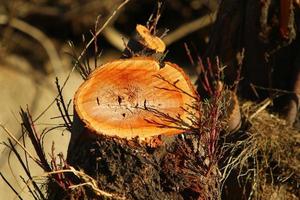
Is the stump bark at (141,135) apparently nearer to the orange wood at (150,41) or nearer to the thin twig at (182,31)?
the orange wood at (150,41)

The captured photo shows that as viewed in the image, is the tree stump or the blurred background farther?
the blurred background

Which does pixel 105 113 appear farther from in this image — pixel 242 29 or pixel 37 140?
pixel 242 29

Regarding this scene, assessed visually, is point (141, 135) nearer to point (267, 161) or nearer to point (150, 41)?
point (150, 41)

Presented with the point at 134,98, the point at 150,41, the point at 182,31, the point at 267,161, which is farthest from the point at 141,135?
the point at 182,31

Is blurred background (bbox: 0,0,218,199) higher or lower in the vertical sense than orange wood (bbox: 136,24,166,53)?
lower

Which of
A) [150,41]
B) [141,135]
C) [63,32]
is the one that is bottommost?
[63,32]

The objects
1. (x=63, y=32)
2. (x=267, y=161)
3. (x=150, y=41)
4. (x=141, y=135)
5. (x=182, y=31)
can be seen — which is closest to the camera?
(x=141, y=135)

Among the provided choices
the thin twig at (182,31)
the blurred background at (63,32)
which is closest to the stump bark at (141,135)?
the blurred background at (63,32)

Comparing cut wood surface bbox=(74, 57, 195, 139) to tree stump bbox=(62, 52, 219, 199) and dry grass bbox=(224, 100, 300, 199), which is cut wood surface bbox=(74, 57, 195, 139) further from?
dry grass bbox=(224, 100, 300, 199)

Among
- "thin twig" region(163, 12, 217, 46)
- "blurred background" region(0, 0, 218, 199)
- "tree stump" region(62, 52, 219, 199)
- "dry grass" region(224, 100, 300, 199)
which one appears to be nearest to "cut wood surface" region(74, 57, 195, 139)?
"tree stump" region(62, 52, 219, 199)
